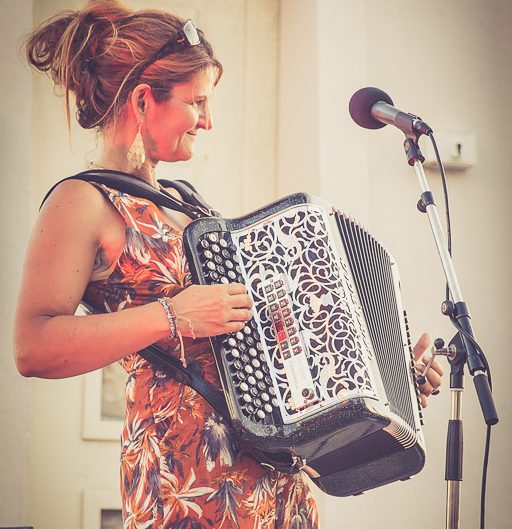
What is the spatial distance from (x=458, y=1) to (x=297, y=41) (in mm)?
692

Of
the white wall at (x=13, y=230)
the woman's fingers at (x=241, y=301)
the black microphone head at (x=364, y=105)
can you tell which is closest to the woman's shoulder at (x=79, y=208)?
the woman's fingers at (x=241, y=301)

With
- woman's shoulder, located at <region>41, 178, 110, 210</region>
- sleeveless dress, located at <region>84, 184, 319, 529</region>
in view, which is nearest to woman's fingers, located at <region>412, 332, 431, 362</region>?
sleeveless dress, located at <region>84, 184, 319, 529</region>

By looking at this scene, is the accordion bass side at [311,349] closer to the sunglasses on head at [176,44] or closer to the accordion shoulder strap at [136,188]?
the accordion shoulder strap at [136,188]

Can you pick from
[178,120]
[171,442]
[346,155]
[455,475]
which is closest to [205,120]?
[178,120]

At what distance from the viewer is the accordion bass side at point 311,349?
1.31m

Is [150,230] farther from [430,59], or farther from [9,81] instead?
[430,59]

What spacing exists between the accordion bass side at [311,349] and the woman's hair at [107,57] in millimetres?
351

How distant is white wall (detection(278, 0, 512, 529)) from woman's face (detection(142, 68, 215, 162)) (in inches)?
47.5

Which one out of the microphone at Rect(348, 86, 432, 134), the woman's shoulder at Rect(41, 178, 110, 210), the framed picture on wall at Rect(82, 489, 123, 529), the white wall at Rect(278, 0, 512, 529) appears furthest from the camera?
the white wall at Rect(278, 0, 512, 529)

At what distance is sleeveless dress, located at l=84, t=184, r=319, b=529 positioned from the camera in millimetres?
1368

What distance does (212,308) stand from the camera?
52.1 inches

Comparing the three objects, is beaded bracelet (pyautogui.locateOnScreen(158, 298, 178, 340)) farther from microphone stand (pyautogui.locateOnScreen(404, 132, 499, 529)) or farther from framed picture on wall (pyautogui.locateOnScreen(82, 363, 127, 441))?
framed picture on wall (pyautogui.locateOnScreen(82, 363, 127, 441))

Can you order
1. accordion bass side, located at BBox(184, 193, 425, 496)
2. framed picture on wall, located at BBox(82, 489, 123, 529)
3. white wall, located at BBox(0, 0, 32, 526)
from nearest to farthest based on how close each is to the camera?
1. accordion bass side, located at BBox(184, 193, 425, 496)
2. white wall, located at BBox(0, 0, 32, 526)
3. framed picture on wall, located at BBox(82, 489, 123, 529)

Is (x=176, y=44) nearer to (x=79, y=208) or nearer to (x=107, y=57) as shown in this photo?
(x=107, y=57)
